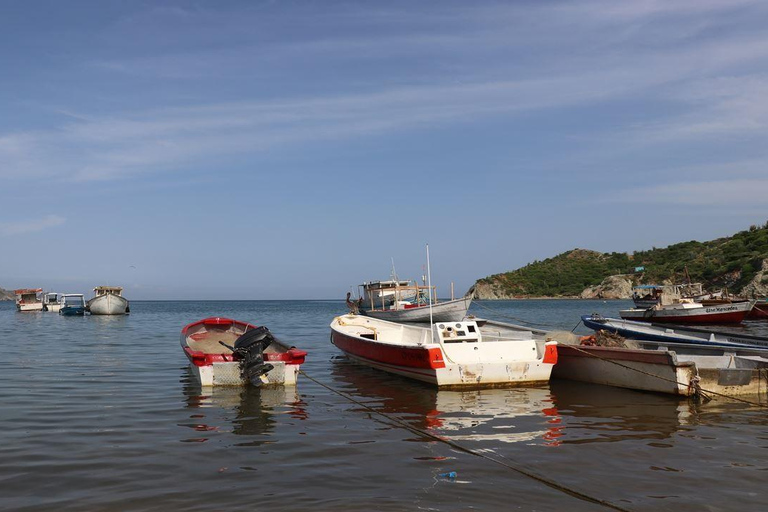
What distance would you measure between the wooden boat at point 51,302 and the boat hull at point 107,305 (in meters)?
17.8

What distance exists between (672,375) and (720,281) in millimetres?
75977

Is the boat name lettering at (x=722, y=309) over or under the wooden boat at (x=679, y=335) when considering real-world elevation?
under

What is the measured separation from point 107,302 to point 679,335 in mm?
59582

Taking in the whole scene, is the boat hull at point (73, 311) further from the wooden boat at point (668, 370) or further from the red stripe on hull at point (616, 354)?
the wooden boat at point (668, 370)

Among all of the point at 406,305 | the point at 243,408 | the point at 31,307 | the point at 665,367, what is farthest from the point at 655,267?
the point at 243,408

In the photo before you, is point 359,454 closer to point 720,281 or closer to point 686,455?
point 686,455

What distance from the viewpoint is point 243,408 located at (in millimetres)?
12703

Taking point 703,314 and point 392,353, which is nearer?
point 392,353

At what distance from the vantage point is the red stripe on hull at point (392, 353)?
1470cm

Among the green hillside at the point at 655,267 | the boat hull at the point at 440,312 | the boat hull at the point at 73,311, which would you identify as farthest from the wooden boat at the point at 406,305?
the green hillside at the point at 655,267

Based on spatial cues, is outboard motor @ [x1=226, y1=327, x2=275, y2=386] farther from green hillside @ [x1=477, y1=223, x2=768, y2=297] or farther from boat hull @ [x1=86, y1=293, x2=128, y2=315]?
green hillside @ [x1=477, y1=223, x2=768, y2=297]

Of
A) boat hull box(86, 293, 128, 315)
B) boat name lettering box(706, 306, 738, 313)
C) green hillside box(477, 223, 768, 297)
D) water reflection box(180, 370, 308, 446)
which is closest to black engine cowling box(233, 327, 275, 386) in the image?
water reflection box(180, 370, 308, 446)

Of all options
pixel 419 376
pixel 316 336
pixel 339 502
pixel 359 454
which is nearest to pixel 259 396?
pixel 419 376

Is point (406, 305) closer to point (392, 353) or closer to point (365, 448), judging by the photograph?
point (392, 353)
